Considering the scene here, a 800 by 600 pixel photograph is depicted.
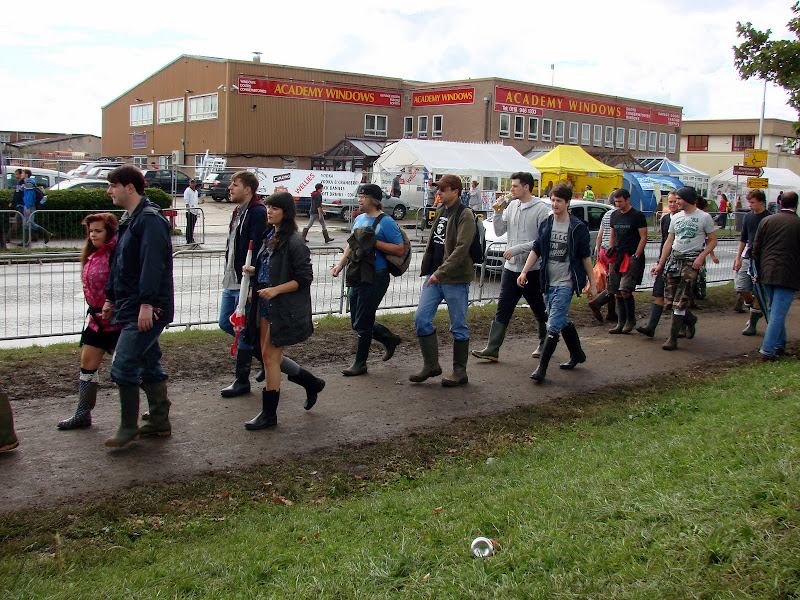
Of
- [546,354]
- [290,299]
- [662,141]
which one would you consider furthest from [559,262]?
[662,141]

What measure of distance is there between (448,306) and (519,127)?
1980 inches

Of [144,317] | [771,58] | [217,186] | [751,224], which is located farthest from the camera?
[217,186]

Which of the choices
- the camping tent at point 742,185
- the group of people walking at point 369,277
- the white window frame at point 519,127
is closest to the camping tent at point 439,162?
the camping tent at point 742,185

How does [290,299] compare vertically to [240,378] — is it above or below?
above

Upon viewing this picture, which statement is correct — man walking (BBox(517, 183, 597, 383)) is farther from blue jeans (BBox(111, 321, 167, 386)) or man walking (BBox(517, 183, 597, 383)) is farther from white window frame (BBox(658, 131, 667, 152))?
white window frame (BBox(658, 131, 667, 152))

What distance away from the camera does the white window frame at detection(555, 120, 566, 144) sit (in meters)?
58.5

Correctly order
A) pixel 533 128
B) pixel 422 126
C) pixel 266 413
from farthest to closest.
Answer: pixel 533 128, pixel 422 126, pixel 266 413

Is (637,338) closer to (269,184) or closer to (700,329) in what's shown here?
(700,329)

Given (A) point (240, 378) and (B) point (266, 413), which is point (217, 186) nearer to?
(A) point (240, 378)

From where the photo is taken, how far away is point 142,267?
528 cm

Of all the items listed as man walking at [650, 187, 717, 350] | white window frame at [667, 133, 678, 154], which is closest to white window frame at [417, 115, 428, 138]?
white window frame at [667, 133, 678, 154]

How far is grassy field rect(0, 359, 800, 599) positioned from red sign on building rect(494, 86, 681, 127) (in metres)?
49.8

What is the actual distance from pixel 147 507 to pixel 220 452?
1011mm

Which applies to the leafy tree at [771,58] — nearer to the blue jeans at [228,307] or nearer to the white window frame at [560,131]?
the blue jeans at [228,307]
